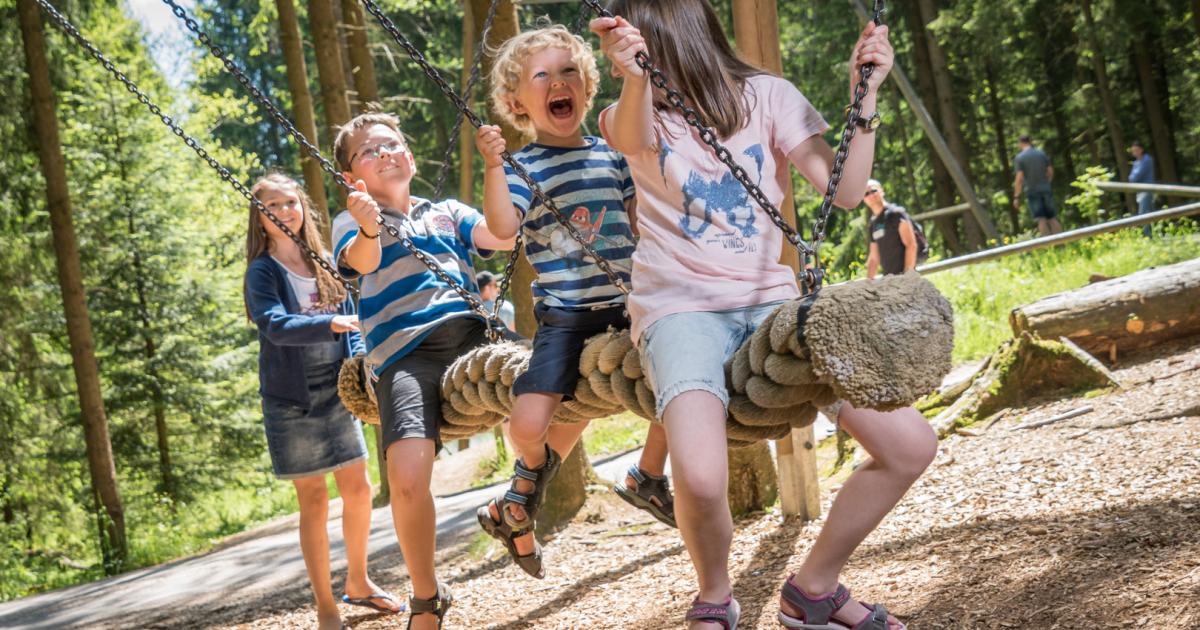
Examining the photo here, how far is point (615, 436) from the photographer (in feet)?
32.0

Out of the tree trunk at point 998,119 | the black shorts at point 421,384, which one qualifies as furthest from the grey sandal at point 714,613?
the tree trunk at point 998,119

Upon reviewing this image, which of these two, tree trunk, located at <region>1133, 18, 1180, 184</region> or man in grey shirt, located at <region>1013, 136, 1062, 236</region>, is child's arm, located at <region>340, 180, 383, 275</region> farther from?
tree trunk, located at <region>1133, 18, 1180, 184</region>

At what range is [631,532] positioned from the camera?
4969mm

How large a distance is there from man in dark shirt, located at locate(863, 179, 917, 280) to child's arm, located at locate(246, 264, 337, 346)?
19.7ft

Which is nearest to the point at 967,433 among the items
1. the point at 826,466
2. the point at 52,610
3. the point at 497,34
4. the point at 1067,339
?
the point at 826,466

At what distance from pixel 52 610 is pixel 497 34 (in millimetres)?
4562

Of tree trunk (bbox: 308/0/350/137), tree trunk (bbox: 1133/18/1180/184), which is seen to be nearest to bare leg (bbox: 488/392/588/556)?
tree trunk (bbox: 308/0/350/137)

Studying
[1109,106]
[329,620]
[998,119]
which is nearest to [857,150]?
[329,620]

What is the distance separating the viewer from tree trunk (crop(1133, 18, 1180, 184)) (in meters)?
15.9

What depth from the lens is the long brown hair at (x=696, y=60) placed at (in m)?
2.48

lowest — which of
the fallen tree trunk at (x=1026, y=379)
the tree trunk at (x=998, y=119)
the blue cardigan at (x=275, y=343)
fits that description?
the fallen tree trunk at (x=1026, y=379)

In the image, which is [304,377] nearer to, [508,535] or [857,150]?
[508,535]

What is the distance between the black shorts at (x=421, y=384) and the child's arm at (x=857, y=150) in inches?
44.9

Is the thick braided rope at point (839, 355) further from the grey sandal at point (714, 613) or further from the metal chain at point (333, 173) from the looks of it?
the metal chain at point (333, 173)
